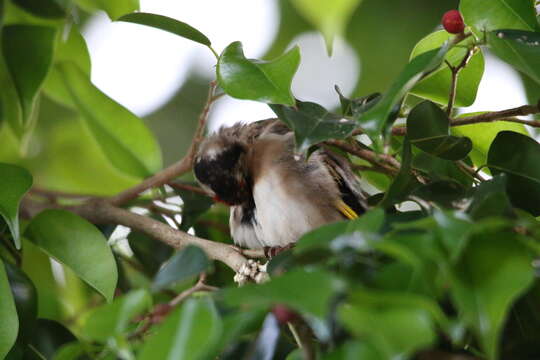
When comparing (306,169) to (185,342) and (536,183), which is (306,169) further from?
(185,342)

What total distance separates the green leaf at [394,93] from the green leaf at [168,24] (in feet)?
1.04

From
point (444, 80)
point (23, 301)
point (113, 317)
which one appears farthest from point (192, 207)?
point (113, 317)

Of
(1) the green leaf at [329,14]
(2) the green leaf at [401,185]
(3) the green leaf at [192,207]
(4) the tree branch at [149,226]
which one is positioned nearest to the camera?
(2) the green leaf at [401,185]

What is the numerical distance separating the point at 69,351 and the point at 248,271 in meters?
0.25

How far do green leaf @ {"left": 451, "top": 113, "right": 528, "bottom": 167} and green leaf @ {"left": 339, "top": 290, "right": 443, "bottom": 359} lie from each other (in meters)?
0.57

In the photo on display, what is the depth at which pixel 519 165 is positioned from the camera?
0.84 meters

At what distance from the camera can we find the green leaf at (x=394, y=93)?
2.27 feet

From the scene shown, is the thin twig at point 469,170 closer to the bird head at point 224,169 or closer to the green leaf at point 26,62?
the bird head at point 224,169

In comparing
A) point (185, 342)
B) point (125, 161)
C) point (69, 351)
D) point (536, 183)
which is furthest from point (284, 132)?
point (185, 342)

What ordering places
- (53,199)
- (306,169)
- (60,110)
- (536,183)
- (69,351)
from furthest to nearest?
(60,110), (53,199), (306,169), (536,183), (69,351)

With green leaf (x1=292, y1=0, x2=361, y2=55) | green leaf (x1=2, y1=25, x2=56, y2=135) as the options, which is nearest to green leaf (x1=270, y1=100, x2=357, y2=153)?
green leaf (x1=292, y1=0, x2=361, y2=55)

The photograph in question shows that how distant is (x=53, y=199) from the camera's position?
4.44 feet

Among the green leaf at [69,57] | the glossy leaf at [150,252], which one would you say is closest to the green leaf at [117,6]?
the green leaf at [69,57]

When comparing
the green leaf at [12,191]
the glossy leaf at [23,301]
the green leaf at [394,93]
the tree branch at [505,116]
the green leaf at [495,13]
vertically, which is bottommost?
the glossy leaf at [23,301]
